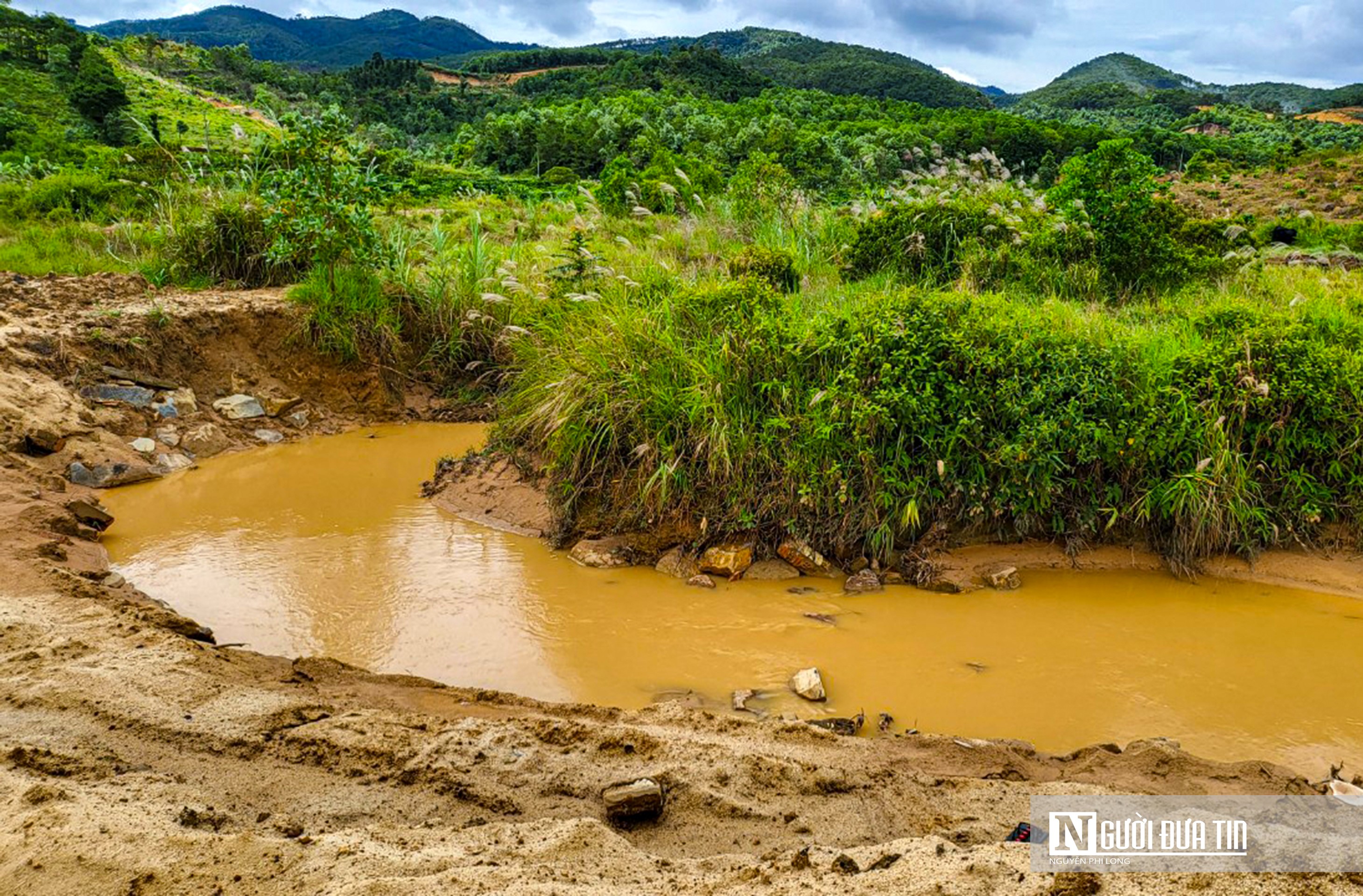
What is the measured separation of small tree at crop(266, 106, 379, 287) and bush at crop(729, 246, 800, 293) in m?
3.71

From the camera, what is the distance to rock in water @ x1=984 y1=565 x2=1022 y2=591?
4781 millimetres

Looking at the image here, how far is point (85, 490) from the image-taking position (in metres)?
6.05

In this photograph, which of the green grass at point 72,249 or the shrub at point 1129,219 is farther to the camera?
the green grass at point 72,249

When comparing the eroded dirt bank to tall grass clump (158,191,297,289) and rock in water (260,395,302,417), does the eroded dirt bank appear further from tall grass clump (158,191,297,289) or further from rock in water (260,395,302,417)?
tall grass clump (158,191,297,289)

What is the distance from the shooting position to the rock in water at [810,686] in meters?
3.63

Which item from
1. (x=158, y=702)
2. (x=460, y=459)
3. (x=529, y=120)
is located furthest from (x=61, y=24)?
(x=158, y=702)

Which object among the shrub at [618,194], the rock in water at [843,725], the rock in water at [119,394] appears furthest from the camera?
the shrub at [618,194]

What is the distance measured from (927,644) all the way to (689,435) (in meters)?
1.83

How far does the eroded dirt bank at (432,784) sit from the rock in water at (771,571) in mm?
1604

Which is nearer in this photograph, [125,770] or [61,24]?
[125,770]

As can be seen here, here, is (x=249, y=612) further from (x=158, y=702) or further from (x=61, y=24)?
(x=61, y=24)

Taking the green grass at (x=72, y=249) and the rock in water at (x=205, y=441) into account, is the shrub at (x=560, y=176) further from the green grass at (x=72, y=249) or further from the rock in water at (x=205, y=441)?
the rock in water at (x=205, y=441)

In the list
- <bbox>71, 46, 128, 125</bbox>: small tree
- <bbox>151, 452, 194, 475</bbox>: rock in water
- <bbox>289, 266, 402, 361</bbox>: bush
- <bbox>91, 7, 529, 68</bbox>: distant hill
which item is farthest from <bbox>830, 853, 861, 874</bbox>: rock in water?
<bbox>91, 7, 529, 68</bbox>: distant hill

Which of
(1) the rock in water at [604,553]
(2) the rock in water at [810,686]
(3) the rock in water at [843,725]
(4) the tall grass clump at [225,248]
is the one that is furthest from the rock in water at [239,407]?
(3) the rock in water at [843,725]
